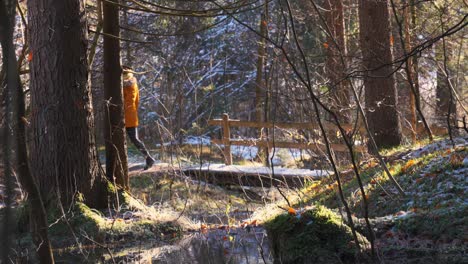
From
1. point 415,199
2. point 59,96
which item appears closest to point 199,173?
point 59,96

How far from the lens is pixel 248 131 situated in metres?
24.2

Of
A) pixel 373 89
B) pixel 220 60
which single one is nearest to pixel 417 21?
pixel 373 89

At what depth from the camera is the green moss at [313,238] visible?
16.9 ft

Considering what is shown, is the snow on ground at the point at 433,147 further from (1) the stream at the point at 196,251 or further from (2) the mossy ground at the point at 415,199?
(1) the stream at the point at 196,251

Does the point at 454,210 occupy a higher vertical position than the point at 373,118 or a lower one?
lower

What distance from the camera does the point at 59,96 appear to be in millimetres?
7914

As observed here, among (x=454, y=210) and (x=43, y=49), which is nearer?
(x=454, y=210)

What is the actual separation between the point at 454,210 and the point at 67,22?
5140 millimetres

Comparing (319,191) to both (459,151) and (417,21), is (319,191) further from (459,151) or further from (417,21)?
(417,21)

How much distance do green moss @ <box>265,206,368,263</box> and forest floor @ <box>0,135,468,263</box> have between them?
0.51 ft

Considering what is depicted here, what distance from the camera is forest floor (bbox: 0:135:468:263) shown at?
17.6ft

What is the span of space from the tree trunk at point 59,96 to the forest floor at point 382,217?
941 millimetres

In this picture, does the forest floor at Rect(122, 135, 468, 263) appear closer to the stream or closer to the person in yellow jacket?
the stream

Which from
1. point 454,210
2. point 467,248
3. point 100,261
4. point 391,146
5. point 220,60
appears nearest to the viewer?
point 467,248
